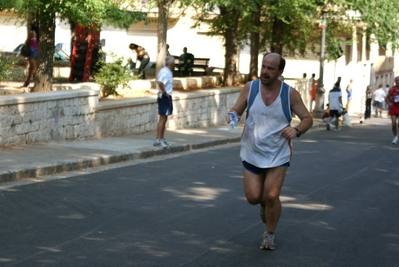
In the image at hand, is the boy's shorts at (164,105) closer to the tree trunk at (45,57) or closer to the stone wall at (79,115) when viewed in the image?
the stone wall at (79,115)

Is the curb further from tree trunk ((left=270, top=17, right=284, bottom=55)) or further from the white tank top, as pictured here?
tree trunk ((left=270, top=17, right=284, bottom=55))

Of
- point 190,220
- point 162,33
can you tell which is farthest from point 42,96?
point 162,33

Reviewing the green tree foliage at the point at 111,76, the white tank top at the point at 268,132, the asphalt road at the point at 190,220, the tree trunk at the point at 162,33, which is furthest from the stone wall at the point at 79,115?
the white tank top at the point at 268,132

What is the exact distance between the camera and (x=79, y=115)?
1727 cm

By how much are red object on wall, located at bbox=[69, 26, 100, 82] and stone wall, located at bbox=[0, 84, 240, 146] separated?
7.95 ft

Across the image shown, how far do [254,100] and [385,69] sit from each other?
57.6m

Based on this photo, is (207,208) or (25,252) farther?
(207,208)

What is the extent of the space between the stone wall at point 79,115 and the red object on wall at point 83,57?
242 cm

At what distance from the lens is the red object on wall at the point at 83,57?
2248 centimetres

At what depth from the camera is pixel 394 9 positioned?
3581 cm

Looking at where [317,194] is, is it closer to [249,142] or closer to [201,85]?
[249,142]

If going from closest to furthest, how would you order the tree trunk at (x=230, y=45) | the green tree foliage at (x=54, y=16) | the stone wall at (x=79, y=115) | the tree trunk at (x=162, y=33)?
1. the stone wall at (x=79, y=115)
2. the green tree foliage at (x=54, y=16)
3. the tree trunk at (x=162, y=33)
4. the tree trunk at (x=230, y=45)

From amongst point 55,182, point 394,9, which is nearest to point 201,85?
point 394,9

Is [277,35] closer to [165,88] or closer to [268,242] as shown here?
[165,88]
